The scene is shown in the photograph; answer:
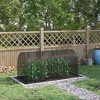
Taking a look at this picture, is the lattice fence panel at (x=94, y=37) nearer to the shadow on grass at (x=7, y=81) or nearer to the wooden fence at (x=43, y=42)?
the wooden fence at (x=43, y=42)

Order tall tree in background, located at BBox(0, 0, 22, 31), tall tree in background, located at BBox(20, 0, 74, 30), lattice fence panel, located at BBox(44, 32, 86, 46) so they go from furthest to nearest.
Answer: tall tree in background, located at BBox(20, 0, 74, 30)
tall tree in background, located at BBox(0, 0, 22, 31)
lattice fence panel, located at BBox(44, 32, 86, 46)

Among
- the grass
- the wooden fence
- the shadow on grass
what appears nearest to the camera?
the grass

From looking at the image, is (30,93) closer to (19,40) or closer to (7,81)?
(7,81)

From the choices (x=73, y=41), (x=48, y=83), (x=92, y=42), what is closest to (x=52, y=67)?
(x=48, y=83)

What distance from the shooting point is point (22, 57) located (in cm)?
766

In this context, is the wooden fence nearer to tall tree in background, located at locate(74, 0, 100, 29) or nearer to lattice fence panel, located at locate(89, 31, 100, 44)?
lattice fence panel, located at locate(89, 31, 100, 44)

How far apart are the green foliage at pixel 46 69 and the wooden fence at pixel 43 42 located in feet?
5.14

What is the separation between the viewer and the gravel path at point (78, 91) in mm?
5520

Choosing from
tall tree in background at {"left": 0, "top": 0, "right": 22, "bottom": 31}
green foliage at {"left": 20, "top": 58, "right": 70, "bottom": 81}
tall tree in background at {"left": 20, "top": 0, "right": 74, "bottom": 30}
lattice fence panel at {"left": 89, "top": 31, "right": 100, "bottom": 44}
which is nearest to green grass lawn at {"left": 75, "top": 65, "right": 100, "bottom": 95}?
green foliage at {"left": 20, "top": 58, "right": 70, "bottom": 81}

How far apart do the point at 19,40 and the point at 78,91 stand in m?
3.59

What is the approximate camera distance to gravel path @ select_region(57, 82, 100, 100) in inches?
217

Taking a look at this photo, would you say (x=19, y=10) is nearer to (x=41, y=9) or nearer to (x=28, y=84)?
(x=41, y=9)

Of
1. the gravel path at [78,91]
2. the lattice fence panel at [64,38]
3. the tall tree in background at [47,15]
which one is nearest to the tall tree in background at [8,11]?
the tall tree in background at [47,15]

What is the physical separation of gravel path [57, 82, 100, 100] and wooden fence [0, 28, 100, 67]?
2559 mm
